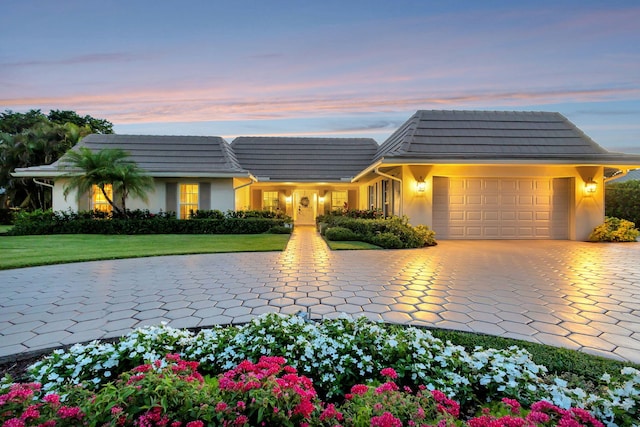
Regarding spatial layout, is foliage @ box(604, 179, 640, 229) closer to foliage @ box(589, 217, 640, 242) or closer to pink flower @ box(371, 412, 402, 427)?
foliage @ box(589, 217, 640, 242)

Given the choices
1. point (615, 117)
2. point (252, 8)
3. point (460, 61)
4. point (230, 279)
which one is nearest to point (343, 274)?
point (230, 279)

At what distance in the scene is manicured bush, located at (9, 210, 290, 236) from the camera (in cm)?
1318

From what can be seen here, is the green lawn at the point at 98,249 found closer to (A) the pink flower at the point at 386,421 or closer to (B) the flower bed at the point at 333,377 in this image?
(B) the flower bed at the point at 333,377

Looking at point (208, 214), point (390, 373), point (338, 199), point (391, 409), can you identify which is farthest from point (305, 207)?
point (391, 409)

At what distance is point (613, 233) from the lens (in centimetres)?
1142

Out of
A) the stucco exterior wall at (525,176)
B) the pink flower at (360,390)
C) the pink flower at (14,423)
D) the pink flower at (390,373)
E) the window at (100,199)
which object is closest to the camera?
the pink flower at (14,423)

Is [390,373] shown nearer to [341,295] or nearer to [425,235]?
[341,295]

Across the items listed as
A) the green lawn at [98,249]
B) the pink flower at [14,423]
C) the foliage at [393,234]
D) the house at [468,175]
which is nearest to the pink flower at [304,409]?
the pink flower at [14,423]

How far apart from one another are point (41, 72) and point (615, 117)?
2427 cm

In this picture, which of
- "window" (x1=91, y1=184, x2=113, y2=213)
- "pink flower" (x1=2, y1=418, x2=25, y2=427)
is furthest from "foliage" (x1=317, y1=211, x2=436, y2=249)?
"window" (x1=91, y1=184, x2=113, y2=213)

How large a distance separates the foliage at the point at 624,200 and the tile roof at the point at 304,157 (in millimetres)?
12361

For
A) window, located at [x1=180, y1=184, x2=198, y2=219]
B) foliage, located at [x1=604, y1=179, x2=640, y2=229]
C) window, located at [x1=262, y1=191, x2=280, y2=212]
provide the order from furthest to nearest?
1. window, located at [x1=262, y1=191, x2=280, y2=212]
2. foliage, located at [x1=604, y1=179, x2=640, y2=229]
3. window, located at [x1=180, y1=184, x2=198, y2=219]

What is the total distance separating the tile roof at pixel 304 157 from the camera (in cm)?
1853

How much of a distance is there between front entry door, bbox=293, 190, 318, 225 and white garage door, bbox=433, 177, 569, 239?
9192mm
